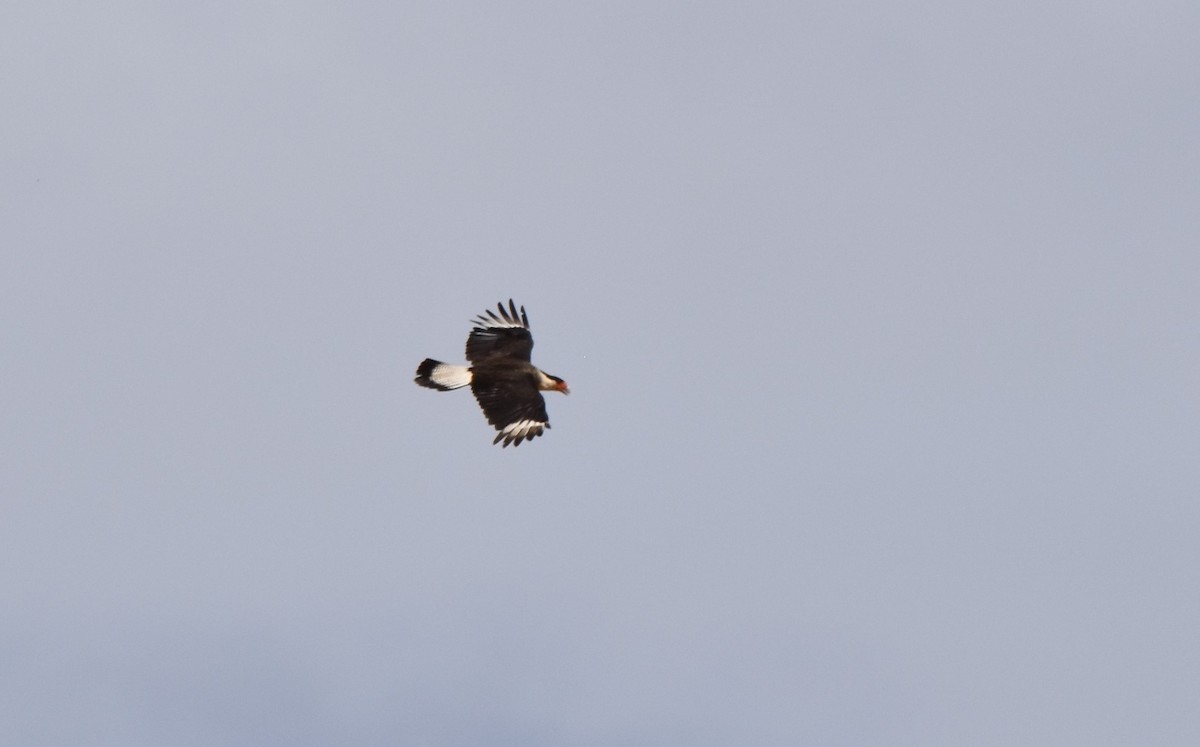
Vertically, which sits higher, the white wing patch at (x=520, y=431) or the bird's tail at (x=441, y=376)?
the bird's tail at (x=441, y=376)

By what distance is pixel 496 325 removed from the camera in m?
36.4

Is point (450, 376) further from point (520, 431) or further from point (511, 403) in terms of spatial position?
point (520, 431)

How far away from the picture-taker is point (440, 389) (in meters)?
36.4

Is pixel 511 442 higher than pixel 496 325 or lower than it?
lower

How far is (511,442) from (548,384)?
5.58 feet

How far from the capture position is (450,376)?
3641 cm

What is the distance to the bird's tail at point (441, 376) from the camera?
119ft

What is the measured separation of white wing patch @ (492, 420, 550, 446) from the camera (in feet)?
115

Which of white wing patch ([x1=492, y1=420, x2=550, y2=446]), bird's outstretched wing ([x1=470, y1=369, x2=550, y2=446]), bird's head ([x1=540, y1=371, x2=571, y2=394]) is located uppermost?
bird's head ([x1=540, y1=371, x2=571, y2=394])

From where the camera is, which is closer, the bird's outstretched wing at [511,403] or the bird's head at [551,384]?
the bird's outstretched wing at [511,403]

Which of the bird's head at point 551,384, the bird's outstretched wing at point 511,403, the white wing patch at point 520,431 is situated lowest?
the white wing patch at point 520,431

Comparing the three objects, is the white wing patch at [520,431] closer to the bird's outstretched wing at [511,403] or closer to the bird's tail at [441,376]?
the bird's outstretched wing at [511,403]

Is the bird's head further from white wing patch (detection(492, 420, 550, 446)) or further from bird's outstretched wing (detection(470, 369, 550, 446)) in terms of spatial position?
white wing patch (detection(492, 420, 550, 446))

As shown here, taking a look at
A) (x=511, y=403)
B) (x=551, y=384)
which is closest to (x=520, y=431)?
(x=511, y=403)
